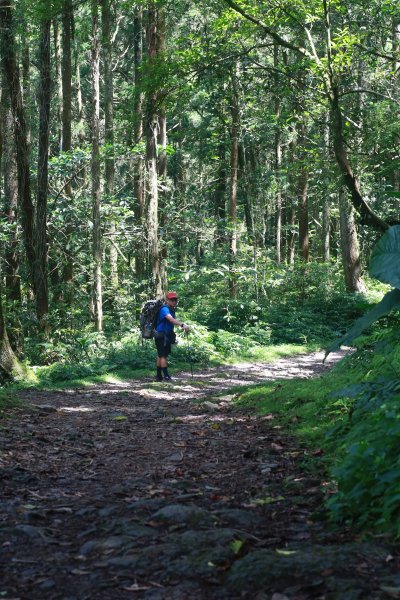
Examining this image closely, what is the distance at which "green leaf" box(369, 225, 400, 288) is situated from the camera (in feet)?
14.9

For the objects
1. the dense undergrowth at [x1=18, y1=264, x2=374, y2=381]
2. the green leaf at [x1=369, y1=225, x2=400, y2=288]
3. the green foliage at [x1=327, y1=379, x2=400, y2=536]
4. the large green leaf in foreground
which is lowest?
the dense undergrowth at [x1=18, y1=264, x2=374, y2=381]

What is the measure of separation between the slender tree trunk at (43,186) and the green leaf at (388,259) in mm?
14087

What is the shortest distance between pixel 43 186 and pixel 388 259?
14.4 metres

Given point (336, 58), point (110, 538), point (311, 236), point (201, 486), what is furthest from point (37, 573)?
point (311, 236)

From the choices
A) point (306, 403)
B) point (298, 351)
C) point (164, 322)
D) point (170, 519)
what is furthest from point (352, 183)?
point (298, 351)

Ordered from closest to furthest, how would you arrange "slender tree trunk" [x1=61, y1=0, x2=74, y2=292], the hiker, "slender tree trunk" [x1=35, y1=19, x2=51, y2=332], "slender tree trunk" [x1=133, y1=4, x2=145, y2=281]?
the hiker → "slender tree trunk" [x1=35, y1=19, x2=51, y2=332] → "slender tree trunk" [x1=61, y1=0, x2=74, y2=292] → "slender tree trunk" [x1=133, y1=4, x2=145, y2=281]

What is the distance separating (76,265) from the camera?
2336 centimetres

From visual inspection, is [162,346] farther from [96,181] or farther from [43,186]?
[96,181]

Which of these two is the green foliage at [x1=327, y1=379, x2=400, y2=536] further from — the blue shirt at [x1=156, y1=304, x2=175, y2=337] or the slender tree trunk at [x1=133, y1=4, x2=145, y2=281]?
the slender tree trunk at [x1=133, y1=4, x2=145, y2=281]

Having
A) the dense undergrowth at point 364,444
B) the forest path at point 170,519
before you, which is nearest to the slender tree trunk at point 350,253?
the forest path at point 170,519

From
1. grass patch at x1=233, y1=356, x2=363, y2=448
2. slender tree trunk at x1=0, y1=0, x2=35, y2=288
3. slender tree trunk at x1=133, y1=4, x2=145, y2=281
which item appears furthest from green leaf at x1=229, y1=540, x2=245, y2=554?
slender tree trunk at x1=133, y1=4, x2=145, y2=281

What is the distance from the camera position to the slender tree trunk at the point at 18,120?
50.3ft

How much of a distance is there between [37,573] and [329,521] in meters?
1.74

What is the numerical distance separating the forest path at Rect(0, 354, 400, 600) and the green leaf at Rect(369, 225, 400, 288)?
1.62 meters
